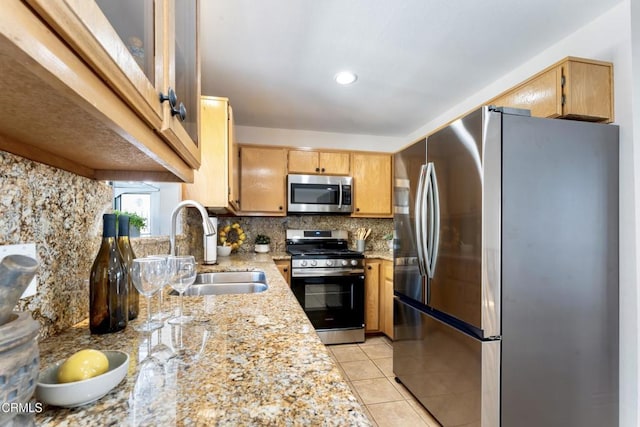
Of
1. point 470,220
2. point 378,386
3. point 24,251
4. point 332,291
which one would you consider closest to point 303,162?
point 332,291

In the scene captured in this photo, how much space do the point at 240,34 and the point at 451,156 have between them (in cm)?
149

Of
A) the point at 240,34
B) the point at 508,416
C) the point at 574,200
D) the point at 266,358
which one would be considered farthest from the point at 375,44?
the point at 508,416

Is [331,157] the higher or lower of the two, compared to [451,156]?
higher

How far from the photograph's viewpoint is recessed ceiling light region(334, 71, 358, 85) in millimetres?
2289

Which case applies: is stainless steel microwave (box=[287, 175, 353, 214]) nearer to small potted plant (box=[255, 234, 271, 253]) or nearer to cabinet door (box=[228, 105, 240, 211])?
small potted plant (box=[255, 234, 271, 253])

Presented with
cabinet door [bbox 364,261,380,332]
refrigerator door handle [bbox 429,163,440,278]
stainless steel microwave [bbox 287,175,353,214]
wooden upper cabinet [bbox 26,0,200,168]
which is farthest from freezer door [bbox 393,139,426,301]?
wooden upper cabinet [bbox 26,0,200,168]

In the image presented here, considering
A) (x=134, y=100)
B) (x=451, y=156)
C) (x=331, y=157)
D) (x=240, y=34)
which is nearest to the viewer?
(x=134, y=100)

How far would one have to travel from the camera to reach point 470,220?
1.53 metres

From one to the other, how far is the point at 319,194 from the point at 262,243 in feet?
2.89

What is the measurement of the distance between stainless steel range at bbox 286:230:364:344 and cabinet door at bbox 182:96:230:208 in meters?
1.26

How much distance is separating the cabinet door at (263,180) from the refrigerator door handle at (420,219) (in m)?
1.79

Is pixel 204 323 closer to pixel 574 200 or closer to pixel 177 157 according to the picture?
pixel 177 157

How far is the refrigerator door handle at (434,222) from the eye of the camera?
5.84ft

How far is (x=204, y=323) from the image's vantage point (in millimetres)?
887
